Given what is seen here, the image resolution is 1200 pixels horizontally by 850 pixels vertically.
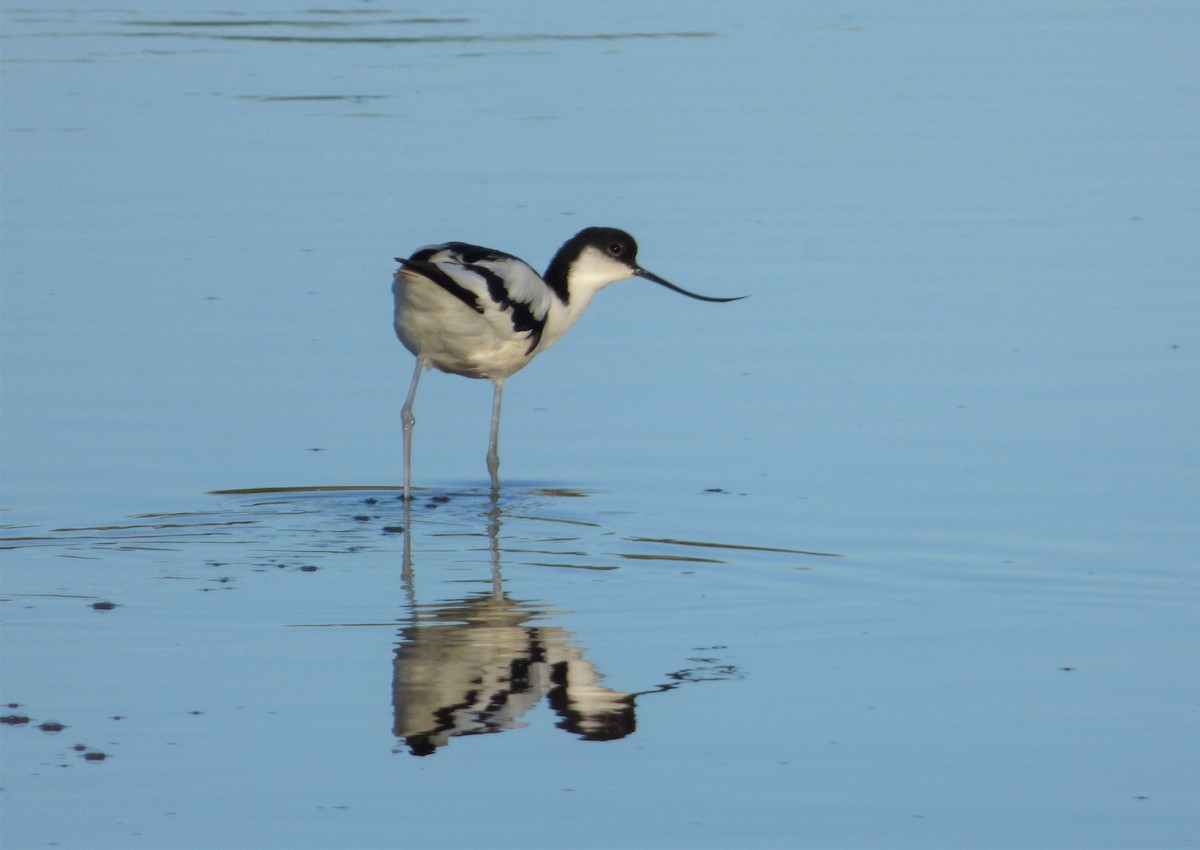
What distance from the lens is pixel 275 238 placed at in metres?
13.0

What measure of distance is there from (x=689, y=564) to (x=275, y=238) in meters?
6.01

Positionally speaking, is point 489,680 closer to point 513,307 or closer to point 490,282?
point 490,282

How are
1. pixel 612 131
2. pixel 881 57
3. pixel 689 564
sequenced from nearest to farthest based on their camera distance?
pixel 689 564 → pixel 612 131 → pixel 881 57

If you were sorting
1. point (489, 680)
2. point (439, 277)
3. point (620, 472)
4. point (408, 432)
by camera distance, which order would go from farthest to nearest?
point (408, 432), point (620, 472), point (439, 277), point (489, 680)

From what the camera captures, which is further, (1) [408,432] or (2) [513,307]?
(1) [408,432]

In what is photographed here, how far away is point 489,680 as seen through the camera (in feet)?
20.9

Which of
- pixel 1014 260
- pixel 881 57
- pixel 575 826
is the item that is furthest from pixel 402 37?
pixel 575 826

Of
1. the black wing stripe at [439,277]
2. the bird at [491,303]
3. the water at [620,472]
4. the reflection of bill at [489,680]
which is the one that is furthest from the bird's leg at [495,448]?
the reflection of bill at [489,680]

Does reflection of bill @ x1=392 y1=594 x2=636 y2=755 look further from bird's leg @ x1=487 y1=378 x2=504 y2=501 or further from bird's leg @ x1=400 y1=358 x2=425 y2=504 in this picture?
bird's leg @ x1=487 y1=378 x2=504 y2=501

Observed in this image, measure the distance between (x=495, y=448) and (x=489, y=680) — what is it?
2.80 meters

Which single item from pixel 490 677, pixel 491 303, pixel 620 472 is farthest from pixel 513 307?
pixel 490 677

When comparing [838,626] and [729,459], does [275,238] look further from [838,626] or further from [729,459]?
[838,626]

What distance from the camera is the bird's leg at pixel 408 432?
8.72 m

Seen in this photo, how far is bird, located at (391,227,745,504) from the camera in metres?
8.66
